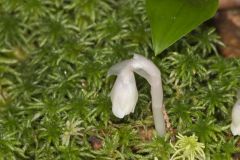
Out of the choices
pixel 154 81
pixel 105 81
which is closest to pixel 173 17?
pixel 154 81

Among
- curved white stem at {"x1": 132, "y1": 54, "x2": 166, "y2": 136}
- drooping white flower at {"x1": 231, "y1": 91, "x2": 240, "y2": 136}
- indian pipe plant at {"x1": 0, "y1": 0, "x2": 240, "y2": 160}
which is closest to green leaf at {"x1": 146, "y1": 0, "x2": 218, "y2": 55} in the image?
indian pipe plant at {"x1": 0, "y1": 0, "x2": 240, "y2": 160}

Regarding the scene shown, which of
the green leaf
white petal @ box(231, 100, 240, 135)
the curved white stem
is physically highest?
the green leaf

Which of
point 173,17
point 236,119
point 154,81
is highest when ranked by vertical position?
point 173,17

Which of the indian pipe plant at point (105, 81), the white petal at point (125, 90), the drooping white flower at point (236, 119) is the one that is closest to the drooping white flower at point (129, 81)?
the white petal at point (125, 90)

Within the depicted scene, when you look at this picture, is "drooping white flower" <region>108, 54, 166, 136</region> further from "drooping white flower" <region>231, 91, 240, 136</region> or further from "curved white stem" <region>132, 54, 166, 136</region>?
"drooping white flower" <region>231, 91, 240, 136</region>

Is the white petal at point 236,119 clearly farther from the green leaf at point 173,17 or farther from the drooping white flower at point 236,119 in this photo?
the green leaf at point 173,17

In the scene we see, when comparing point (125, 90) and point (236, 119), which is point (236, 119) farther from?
point (125, 90)

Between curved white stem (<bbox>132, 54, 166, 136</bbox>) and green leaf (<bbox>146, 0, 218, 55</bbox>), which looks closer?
curved white stem (<bbox>132, 54, 166, 136</bbox>)
